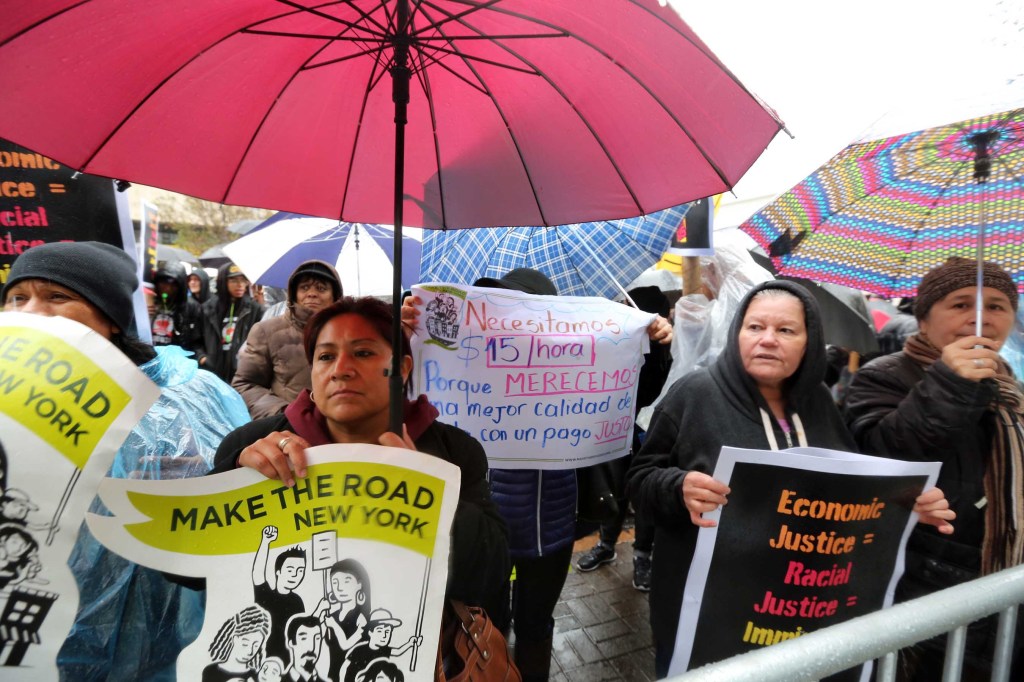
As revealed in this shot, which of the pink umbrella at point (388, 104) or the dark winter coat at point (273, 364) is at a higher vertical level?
the pink umbrella at point (388, 104)

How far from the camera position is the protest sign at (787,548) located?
1563 mm

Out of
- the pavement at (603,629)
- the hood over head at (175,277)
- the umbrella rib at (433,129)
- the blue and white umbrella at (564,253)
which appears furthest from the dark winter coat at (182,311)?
the umbrella rib at (433,129)

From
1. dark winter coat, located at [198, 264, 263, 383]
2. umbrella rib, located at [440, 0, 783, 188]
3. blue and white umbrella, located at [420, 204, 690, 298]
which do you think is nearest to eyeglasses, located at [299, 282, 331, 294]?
blue and white umbrella, located at [420, 204, 690, 298]

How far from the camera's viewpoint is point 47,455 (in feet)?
3.43

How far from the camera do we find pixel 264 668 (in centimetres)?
111

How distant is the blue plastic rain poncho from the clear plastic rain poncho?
253 cm

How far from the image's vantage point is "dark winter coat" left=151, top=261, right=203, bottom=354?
19.7 feet

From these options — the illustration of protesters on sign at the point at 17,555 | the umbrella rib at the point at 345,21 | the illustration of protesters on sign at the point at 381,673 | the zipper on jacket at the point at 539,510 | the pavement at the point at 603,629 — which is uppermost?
the umbrella rib at the point at 345,21

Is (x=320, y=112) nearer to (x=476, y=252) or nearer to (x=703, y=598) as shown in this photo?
(x=476, y=252)

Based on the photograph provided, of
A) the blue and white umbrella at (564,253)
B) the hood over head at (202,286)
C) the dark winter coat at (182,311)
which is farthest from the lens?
the hood over head at (202,286)

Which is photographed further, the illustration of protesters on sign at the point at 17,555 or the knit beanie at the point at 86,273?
Answer: the knit beanie at the point at 86,273

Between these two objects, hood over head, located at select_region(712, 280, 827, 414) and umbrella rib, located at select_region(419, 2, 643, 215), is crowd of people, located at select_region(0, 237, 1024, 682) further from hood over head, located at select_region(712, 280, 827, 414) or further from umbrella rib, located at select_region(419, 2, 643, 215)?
umbrella rib, located at select_region(419, 2, 643, 215)

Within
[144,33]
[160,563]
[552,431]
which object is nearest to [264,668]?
[160,563]

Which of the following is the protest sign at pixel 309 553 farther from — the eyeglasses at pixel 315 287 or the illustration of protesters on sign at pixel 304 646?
the eyeglasses at pixel 315 287
